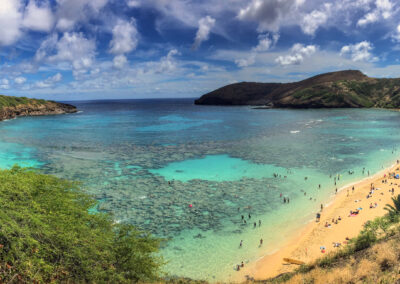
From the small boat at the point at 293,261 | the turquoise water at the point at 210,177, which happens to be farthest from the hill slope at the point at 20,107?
the small boat at the point at 293,261

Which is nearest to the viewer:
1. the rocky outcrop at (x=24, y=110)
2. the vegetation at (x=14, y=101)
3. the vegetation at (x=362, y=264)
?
the vegetation at (x=362, y=264)

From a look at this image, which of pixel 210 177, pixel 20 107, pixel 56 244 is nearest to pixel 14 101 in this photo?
pixel 20 107

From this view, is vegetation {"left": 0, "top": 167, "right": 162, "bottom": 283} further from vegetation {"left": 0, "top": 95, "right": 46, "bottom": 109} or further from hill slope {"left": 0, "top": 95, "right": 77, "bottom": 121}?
vegetation {"left": 0, "top": 95, "right": 46, "bottom": 109}

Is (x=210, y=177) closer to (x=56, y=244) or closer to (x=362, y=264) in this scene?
(x=362, y=264)

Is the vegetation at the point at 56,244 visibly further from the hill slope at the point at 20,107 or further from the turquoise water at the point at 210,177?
the hill slope at the point at 20,107

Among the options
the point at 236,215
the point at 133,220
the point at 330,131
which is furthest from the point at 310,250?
the point at 330,131

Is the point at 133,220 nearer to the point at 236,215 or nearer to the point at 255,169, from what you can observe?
the point at 236,215
